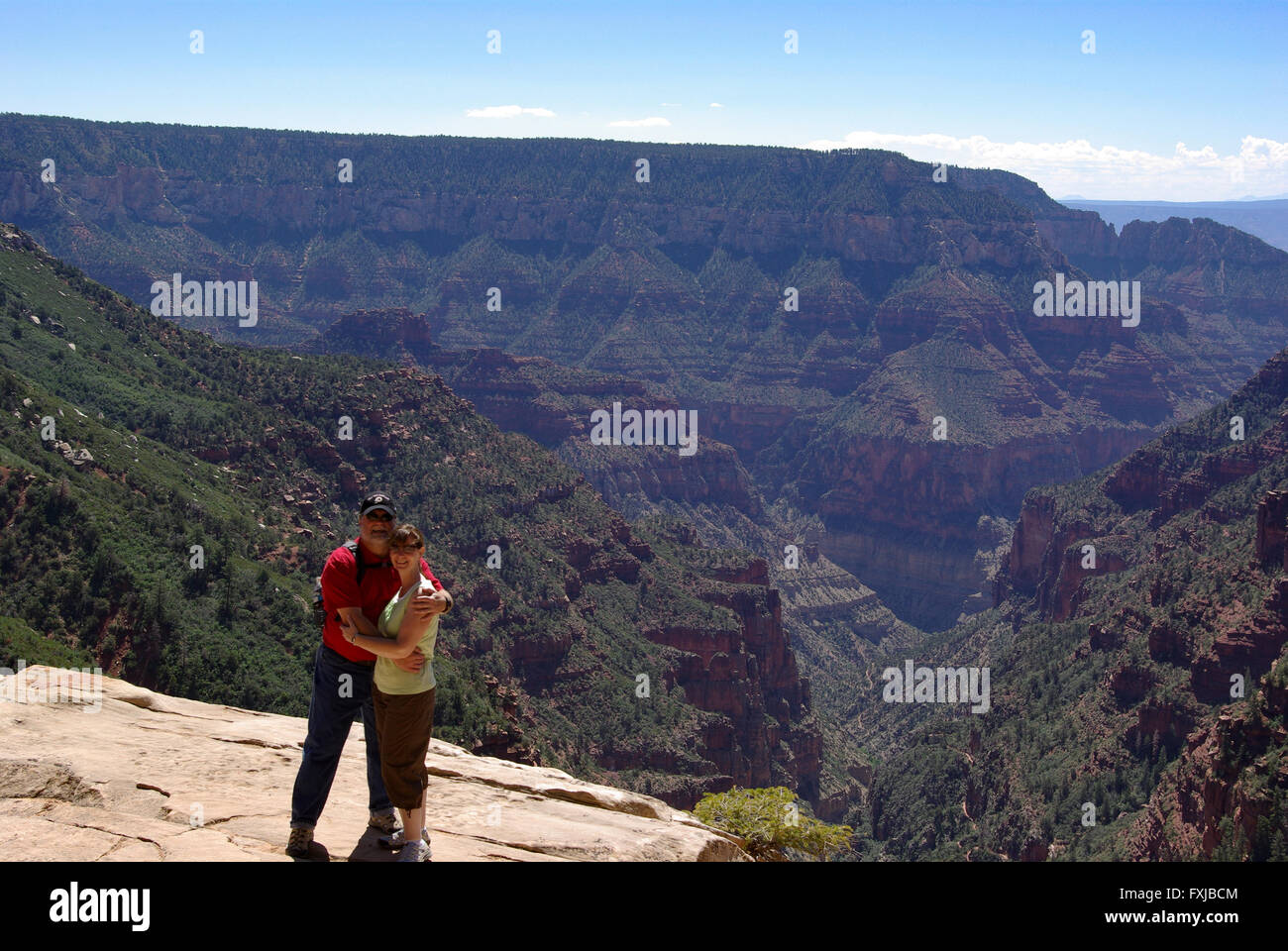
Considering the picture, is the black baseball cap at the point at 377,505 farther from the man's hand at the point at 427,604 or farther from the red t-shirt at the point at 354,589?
the man's hand at the point at 427,604

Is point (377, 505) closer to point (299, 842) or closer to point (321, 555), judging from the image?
point (299, 842)

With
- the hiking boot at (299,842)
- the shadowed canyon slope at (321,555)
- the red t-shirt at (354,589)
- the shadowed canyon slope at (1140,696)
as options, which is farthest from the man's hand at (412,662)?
the shadowed canyon slope at (1140,696)

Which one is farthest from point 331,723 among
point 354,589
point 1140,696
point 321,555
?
point 1140,696

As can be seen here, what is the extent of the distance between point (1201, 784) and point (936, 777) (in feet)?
114

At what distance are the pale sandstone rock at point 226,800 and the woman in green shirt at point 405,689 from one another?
789mm

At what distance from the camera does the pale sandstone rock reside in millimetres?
14875

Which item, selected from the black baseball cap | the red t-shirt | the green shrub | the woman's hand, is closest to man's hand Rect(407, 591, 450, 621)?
the red t-shirt

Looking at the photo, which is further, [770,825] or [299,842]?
[770,825]

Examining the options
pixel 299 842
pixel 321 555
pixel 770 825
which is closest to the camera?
pixel 299 842

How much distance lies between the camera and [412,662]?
49.7 ft

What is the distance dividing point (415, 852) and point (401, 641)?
2.63 meters

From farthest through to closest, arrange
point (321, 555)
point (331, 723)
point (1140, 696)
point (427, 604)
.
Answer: point (1140, 696) → point (321, 555) → point (331, 723) → point (427, 604)

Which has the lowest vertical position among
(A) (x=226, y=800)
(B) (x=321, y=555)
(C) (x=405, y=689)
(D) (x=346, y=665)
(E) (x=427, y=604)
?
(B) (x=321, y=555)

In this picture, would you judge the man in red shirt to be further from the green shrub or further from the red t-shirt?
the green shrub
